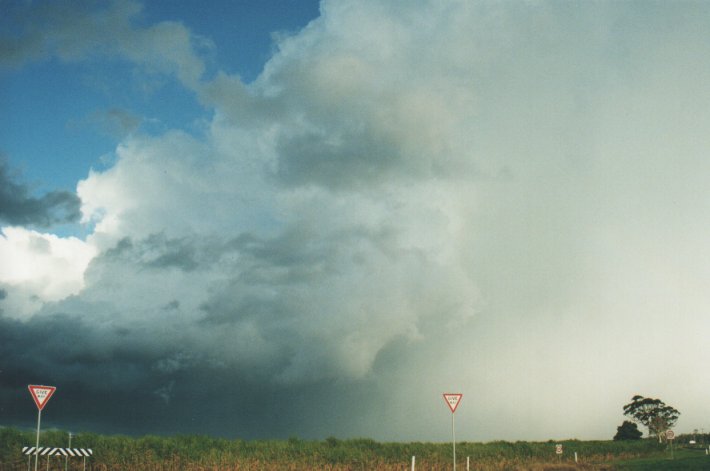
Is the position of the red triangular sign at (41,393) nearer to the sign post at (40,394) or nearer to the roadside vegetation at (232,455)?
the sign post at (40,394)

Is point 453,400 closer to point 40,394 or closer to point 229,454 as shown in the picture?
point 229,454

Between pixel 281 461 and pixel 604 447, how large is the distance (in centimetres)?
5140

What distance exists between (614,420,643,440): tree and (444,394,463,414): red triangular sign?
114 meters

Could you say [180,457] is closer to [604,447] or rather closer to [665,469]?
[665,469]

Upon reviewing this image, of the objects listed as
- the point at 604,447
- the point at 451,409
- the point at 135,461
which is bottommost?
the point at 604,447

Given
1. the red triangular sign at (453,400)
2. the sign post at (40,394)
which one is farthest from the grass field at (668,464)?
the sign post at (40,394)

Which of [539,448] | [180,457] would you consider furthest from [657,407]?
[180,457]

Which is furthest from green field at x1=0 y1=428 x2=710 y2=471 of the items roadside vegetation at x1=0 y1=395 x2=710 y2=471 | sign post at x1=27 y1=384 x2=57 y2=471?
sign post at x1=27 y1=384 x2=57 y2=471

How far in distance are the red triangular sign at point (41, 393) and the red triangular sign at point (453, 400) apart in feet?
61.2

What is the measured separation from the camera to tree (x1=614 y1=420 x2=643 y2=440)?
424ft

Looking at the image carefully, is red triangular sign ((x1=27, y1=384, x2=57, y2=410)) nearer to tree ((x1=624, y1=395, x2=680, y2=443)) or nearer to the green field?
the green field

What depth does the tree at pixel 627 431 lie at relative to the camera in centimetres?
12938

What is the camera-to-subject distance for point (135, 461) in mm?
35188

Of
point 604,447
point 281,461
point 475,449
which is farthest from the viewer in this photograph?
point 604,447
